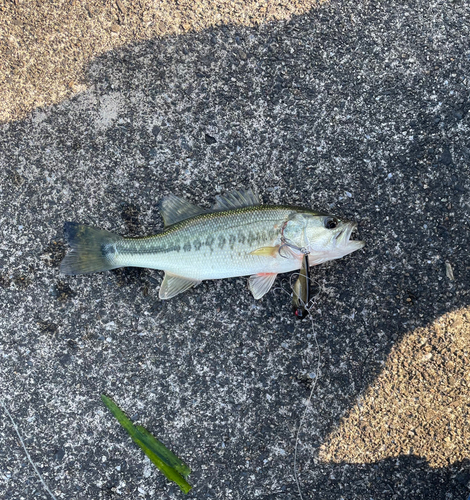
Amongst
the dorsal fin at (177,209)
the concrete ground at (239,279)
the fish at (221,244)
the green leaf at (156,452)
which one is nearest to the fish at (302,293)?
the fish at (221,244)

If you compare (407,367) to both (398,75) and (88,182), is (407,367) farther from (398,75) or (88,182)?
(88,182)

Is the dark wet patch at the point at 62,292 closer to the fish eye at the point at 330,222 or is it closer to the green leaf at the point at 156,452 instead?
the green leaf at the point at 156,452

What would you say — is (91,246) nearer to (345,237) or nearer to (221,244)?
(221,244)

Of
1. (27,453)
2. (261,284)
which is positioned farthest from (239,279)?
(27,453)

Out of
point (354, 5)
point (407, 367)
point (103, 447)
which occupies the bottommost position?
point (407, 367)

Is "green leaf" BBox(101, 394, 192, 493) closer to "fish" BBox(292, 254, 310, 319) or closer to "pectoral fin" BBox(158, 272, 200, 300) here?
"pectoral fin" BBox(158, 272, 200, 300)

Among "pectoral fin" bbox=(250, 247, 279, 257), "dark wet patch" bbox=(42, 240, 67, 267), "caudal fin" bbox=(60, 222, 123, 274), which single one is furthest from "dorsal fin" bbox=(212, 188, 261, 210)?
"dark wet patch" bbox=(42, 240, 67, 267)

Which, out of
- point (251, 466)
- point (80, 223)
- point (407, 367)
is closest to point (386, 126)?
point (407, 367)
